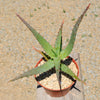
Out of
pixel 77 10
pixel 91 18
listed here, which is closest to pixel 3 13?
pixel 77 10

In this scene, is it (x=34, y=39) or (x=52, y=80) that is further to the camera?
(x=34, y=39)

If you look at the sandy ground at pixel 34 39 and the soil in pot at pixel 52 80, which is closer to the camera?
the soil in pot at pixel 52 80

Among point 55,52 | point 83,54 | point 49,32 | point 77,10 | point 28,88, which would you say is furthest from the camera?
point 77,10

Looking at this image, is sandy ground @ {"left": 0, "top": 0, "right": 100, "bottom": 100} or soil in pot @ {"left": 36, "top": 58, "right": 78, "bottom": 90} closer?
soil in pot @ {"left": 36, "top": 58, "right": 78, "bottom": 90}

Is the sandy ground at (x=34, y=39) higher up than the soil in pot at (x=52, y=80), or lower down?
higher up

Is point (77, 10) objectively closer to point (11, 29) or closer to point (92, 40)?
point (92, 40)

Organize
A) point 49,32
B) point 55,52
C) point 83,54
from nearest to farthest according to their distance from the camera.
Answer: point 55,52, point 83,54, point 49,32

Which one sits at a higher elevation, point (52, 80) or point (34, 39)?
point (34, 39)

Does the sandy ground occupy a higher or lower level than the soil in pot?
higher
